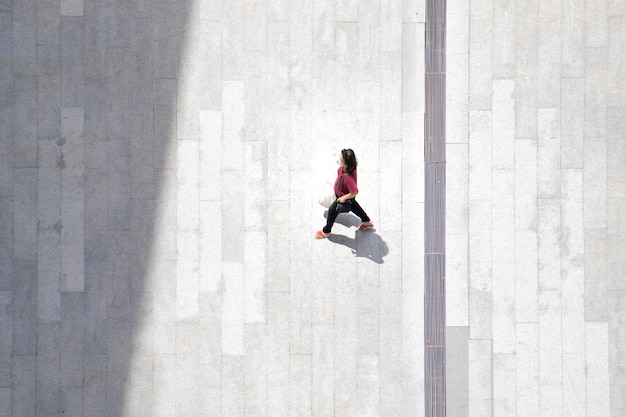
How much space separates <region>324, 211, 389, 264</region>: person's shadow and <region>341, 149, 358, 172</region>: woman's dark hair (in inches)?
48.8

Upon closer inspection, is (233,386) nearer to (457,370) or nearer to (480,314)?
(457,370)

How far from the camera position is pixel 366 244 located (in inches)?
351

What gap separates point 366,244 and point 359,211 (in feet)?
2.35

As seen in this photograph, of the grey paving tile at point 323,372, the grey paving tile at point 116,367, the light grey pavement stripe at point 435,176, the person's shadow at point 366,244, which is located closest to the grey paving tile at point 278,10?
the light grey pavement stripe at point 435,176

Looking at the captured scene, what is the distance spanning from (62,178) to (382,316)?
5.53m

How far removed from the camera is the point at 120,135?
8828 mm

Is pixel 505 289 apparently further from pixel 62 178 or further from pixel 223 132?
pixel 62 178

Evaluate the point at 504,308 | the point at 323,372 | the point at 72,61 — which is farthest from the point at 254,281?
the point at 72,61

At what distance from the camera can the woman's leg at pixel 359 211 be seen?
8.41 m

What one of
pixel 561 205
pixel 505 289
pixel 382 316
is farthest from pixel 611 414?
pixel 382 316

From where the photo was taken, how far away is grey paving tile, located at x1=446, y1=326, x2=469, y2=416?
8.80 meters

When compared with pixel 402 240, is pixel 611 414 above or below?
below

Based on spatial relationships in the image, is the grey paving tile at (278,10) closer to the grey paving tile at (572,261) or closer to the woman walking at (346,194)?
the woman walking at (346,194)

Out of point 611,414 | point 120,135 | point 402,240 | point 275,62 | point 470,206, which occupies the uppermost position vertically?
point 275,62
